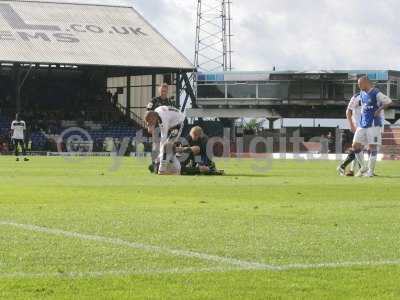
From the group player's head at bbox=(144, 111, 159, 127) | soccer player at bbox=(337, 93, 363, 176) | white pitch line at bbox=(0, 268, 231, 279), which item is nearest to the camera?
white pitch line at bbox=(0, 268, 231, 279)

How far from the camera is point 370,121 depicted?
21.6 m

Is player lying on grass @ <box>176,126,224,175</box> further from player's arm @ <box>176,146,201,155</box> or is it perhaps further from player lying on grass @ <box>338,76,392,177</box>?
player lying on grass @ <box>338,76,392,177</box>

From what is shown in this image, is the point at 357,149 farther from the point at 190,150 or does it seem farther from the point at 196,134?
the point at 190,150

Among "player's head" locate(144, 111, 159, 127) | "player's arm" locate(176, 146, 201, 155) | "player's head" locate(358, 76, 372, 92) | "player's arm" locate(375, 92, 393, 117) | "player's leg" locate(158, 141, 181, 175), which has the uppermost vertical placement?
"player's head" locate(358, 76, 372, 92)

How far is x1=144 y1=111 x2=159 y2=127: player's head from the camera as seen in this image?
67.7 ft

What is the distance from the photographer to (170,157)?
69.3 ft

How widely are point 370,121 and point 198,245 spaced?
47.2 ft

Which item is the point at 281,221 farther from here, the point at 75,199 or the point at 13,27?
the point at 13,27

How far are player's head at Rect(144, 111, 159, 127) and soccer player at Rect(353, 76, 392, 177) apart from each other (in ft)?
15.0

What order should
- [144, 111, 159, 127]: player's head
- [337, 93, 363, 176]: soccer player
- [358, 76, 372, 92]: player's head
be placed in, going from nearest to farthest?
[144, 111, 159, 127]: player's head → [358, 76, 372, 92]: player's head → [337, 93, 363, 176]: soccer player

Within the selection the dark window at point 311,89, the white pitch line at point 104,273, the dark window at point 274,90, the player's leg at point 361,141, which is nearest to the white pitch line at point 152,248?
the white pitch line at point 104,273

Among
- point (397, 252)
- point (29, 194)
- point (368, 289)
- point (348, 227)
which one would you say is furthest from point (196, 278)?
point (29, 194)

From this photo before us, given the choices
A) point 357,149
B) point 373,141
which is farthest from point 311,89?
point 373,141

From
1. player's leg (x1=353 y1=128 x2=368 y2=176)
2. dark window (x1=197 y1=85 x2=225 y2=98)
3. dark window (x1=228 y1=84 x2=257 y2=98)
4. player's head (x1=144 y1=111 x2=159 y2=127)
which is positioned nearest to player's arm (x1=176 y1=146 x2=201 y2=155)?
player's head (x1=144 y1=111 x2=159 y2=127)
